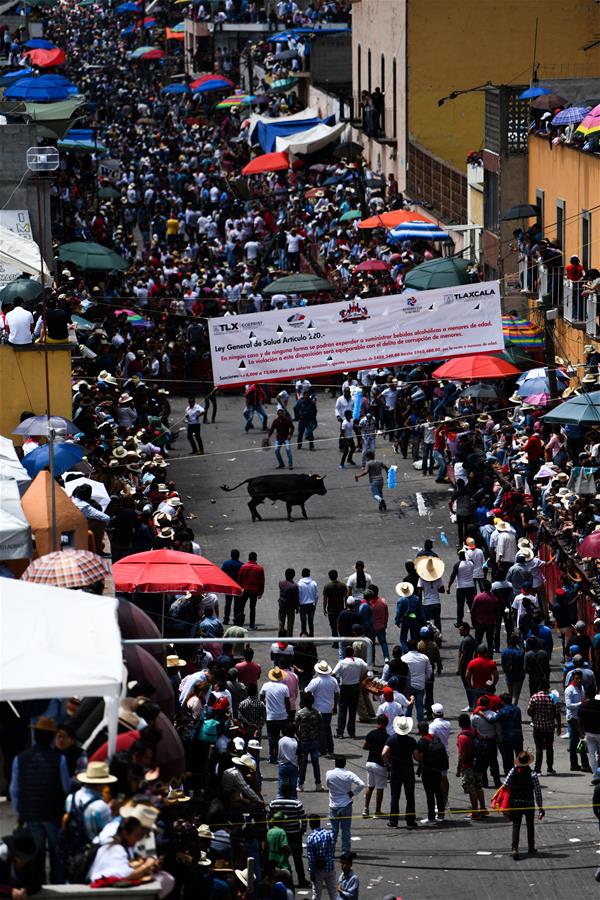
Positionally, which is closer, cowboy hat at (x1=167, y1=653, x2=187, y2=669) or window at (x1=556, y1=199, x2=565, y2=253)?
cowboy hat at (x1=167, y1=653, x2=187, y2=669)

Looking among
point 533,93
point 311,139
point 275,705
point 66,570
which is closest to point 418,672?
point 275,705

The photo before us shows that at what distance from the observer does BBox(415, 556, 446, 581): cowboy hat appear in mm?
25766

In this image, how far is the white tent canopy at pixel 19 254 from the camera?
28766mm

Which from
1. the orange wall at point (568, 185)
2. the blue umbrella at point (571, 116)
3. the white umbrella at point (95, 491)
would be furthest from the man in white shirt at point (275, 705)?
the blue umbrella at point (571, 116)

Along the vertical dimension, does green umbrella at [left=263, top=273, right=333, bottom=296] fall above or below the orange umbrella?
below

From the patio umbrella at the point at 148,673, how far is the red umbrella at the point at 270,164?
140 ft

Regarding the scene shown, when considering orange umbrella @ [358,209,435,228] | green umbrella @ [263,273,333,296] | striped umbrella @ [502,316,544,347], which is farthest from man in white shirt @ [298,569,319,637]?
orange umbrella @ [358,209,435,228]

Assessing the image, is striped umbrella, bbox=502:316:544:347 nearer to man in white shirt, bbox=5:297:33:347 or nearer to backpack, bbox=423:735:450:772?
man in white shirt, bbox=5:297:33:347

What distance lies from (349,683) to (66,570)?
690cm

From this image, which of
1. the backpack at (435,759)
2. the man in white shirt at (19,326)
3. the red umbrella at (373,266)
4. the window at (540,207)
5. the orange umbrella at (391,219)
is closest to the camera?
the backpack at (435,759)

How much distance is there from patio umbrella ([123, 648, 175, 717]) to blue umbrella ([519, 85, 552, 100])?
25836mm

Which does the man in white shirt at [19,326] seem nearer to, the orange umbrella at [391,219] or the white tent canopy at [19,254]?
the white tent canopy at [19,254]

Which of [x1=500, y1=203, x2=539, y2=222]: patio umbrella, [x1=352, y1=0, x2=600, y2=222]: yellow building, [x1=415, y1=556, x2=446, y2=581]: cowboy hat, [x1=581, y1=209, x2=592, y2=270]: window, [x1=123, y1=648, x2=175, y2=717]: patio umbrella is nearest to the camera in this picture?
[x1=123, y1=648, x2=175, y2=717]: patio umbrella

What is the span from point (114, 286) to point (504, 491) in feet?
54.0
